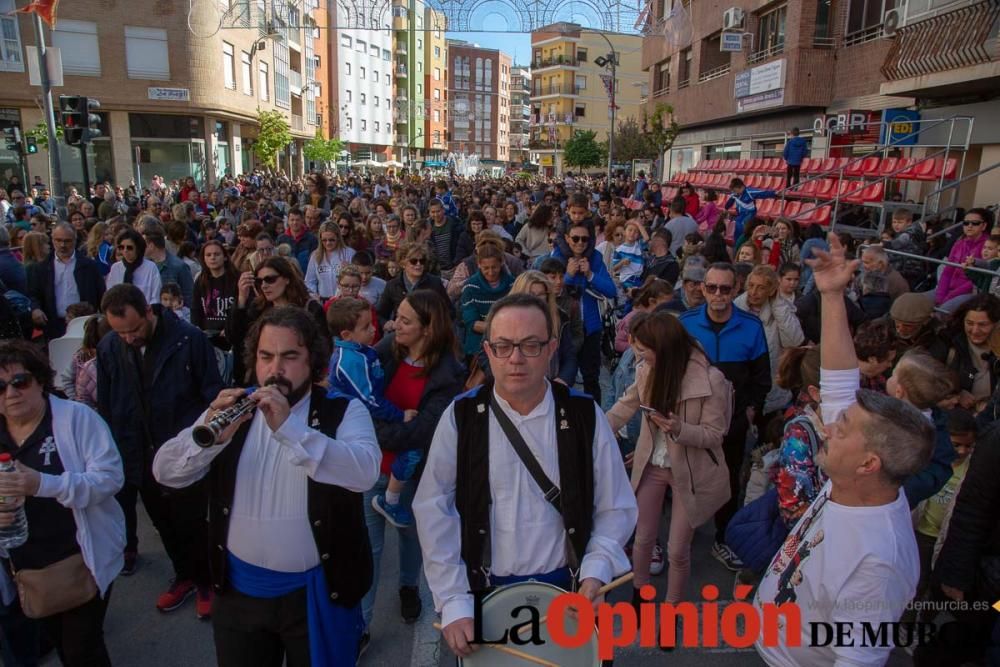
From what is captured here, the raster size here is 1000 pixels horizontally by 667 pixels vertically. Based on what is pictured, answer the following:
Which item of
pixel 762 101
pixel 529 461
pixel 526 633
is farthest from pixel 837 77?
pixel 526 633

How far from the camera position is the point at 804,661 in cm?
226

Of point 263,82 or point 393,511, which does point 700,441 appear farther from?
point 263,82

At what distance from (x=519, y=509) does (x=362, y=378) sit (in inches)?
Result: 55.7

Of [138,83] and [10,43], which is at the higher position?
[10,43]

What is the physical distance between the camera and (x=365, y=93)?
71125 millimetres

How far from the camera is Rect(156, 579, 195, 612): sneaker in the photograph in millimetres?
3855

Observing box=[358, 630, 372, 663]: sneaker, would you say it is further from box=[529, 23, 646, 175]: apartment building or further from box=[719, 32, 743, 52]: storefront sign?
box=[529, 23, 646, 175]: apartment building

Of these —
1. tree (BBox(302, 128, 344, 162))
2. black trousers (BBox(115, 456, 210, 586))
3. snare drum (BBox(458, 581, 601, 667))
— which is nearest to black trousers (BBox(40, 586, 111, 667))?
black trousers (BBox(115, 456, 210, 586))

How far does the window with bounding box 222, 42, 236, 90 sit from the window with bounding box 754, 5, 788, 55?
24.2 m

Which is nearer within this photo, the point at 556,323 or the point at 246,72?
the point at 556,323

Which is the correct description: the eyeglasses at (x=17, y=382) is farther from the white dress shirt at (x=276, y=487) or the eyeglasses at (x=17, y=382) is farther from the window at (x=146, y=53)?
the window at (x=146, y=53)

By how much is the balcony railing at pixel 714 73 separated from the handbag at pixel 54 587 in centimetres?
2766

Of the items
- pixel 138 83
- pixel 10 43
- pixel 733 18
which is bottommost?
pixel 138 83

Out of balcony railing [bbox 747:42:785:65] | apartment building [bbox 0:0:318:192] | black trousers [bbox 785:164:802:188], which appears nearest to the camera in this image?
black trousers [bbox 785:164:802:188]
